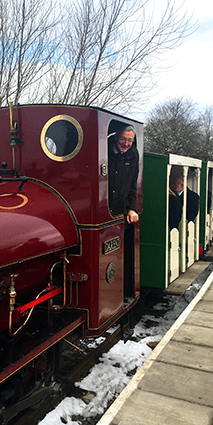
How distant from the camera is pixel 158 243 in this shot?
6250mm

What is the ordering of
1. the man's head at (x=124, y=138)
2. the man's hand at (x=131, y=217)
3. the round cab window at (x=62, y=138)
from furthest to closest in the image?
the man's hand at (x=131, y=217) → the man's head at (x=124, y=138) → the round cab window at (x=62, y=138)

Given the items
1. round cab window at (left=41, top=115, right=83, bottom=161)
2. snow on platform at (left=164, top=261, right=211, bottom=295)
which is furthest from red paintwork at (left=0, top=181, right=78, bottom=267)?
snow on platform at (left=164, top=261, right=211, bottom=295)

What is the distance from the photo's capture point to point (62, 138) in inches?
152

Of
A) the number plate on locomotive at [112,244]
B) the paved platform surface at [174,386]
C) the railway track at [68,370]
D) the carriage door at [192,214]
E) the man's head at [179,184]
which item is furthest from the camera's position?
the carriage door at [192,214]

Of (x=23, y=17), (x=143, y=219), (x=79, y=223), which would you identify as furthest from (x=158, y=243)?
(x=23, y=17)

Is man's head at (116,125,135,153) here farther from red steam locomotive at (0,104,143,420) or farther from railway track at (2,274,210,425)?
railway track at (2,274,210,425)

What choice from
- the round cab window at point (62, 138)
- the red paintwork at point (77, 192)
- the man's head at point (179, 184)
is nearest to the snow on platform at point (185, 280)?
the man's head at point (179, 184)

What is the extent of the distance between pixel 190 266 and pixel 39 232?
5568mm

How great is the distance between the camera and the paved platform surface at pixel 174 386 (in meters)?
2.64

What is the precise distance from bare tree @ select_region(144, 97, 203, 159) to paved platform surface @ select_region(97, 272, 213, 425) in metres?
40.2

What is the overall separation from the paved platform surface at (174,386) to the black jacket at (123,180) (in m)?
1.53

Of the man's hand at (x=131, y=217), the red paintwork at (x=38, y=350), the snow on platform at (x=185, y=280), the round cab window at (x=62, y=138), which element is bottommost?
the snow on platform at (x=185, y=280)

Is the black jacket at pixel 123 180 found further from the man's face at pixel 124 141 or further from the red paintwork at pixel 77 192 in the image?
the red paintwork at pixel 77 192

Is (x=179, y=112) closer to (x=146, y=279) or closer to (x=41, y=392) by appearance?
(x=146, y=279)
